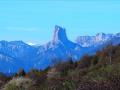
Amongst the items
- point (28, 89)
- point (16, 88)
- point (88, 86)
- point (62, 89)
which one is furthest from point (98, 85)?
point (16, 88)

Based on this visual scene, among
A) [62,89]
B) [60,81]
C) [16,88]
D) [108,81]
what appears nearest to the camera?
[108,81]

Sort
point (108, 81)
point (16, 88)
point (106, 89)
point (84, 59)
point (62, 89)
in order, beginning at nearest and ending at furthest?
point (106, 89)
point (108, 81)
point (62, 89)
point (16, 88)
point (84, 59)

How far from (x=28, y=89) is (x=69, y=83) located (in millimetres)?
1596

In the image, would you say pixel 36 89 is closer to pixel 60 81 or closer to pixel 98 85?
pixel 60 81

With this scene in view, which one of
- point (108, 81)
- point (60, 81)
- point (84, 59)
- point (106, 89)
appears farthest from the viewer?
point (84, 59)

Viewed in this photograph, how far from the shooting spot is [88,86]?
1080 cm

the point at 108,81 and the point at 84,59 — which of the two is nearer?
the point at 108,81

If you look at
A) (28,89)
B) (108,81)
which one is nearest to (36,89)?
(28,89)

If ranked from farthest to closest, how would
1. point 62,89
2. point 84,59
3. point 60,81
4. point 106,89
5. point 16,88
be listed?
1. point 84,59
2. point 16,88
3. point 60,81
4. point 62,89
5. point 106,89

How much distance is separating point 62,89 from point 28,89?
1.84 metres

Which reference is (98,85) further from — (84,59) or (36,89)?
(84,59)

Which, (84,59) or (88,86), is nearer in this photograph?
(88,86)

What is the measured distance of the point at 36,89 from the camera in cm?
1388

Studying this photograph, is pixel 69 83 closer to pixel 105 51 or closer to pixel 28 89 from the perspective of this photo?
pixel 28 89
